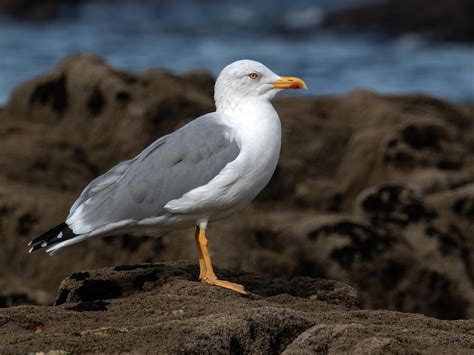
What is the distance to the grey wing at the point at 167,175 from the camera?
6.86 metres

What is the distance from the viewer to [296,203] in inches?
436

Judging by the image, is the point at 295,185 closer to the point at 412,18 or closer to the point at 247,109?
the point at 247,109

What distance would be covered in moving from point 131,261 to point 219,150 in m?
3.16

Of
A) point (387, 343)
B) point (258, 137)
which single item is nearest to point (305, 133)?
point (258, 137)

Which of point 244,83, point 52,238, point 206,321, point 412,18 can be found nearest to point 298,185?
point 244,83

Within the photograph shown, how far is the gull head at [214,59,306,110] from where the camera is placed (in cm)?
715

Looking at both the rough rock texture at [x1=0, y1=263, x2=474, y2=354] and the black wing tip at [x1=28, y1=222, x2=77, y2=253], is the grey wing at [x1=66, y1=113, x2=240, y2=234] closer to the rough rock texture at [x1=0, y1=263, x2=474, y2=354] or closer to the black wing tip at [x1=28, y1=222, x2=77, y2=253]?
the black wing tip at [x1=28, y1=222, x2=77, y2=253]

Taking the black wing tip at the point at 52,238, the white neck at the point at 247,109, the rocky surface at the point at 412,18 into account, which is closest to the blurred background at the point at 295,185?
the white neck at the point at 247,109

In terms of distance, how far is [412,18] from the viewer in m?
27.9

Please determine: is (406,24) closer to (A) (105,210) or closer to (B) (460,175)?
(B) (460,175)

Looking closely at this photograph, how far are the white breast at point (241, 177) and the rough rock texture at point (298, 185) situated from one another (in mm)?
2243

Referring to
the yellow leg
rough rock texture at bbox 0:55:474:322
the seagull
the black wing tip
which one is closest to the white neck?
the seagull

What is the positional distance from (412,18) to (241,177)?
2184 centimetres

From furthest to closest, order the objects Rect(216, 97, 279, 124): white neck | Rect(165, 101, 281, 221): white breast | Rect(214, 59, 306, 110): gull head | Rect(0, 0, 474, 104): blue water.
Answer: Rect(0, 0, 474, 104): blue water
Rect(214, 59, 306, 110): gull head
Rect(216, 97, 279, 124): white neck
Rect(165, 101, 281, 221): white breast
